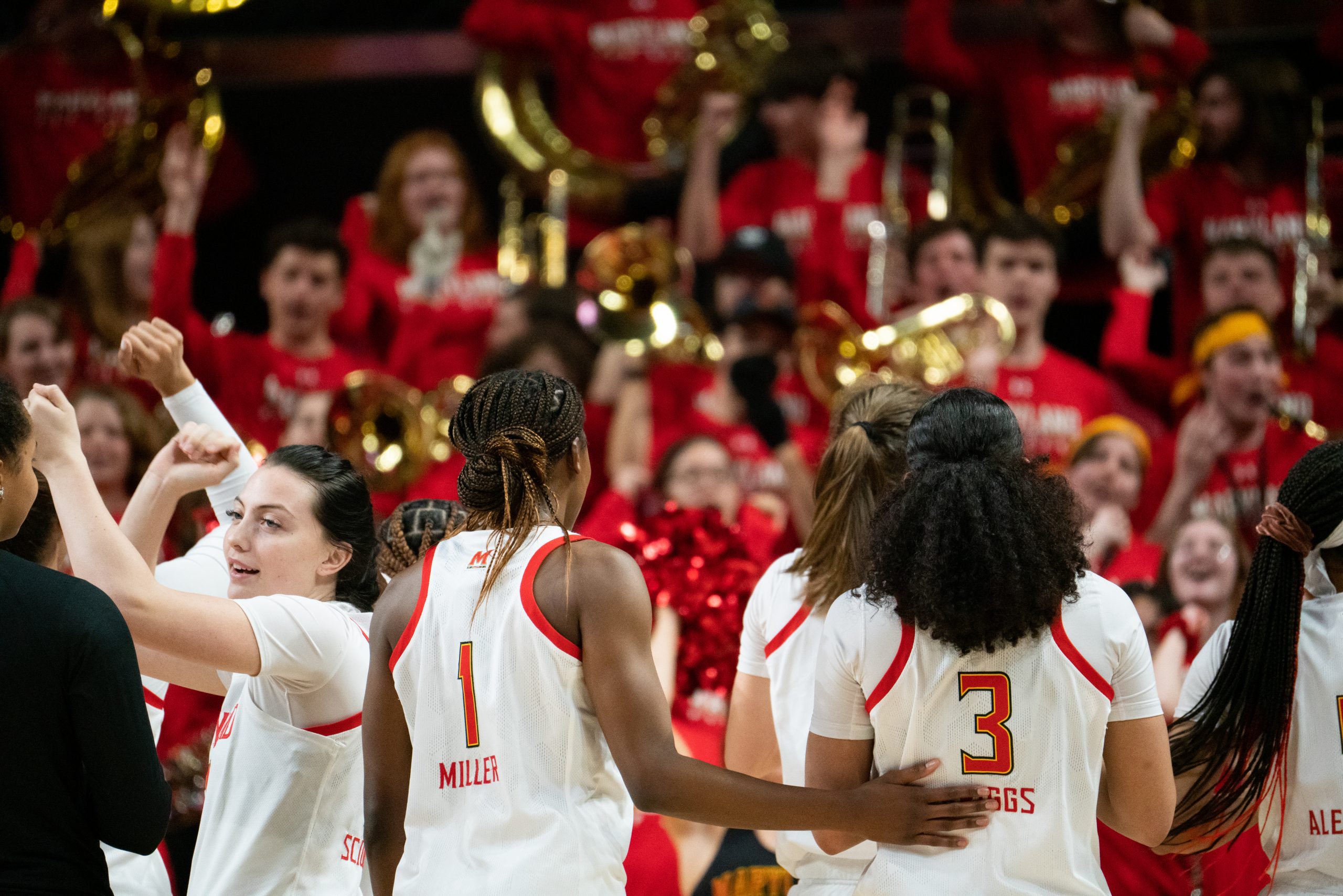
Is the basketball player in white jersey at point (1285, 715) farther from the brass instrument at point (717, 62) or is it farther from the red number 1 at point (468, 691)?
the brass instrument at point (717, 62)

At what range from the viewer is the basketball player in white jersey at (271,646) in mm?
2238

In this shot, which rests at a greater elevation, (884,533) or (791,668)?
(884,533)

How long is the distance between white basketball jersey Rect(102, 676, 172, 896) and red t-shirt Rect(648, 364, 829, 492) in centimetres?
291

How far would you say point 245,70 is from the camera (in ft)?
24.0

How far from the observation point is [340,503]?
2.69 metres

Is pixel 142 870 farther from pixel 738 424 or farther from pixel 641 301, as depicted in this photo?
pixel 641 301

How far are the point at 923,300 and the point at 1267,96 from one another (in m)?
1.71

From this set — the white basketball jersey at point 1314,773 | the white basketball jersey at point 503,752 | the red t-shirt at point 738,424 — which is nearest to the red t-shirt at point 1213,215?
the red t-shirt at point 738,424

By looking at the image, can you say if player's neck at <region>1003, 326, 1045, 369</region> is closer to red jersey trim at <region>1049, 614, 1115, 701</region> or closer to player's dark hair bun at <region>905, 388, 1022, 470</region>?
player's dark hair bun at <region>905, 388, 1022, 470</region>

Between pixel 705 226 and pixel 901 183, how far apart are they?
109 centimetres

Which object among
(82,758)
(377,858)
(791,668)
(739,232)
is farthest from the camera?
(739,232)

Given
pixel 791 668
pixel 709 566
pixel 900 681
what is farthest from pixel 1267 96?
pixel 900 681

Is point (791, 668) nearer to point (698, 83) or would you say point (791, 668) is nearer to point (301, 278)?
point (301, 278)

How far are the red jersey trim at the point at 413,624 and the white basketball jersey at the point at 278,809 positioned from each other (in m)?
0.39
